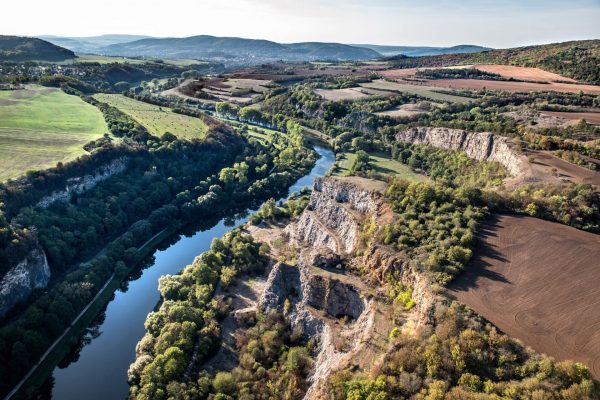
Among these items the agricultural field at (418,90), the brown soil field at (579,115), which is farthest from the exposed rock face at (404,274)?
the agricultural field at (418,90)

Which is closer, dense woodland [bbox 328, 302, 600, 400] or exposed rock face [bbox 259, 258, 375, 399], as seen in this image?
dense woodland [bbox 328, 302, 600, 400]

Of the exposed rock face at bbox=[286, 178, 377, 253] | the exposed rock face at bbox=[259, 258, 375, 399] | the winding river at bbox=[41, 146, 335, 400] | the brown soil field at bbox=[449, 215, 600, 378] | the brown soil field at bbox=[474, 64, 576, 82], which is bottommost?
the winding river at bbox=[41, 146, 335, 400]

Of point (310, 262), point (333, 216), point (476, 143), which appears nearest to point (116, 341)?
point (310, 262)

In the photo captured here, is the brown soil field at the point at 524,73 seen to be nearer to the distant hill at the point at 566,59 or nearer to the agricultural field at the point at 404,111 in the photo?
the distant hill at the point at 566,59

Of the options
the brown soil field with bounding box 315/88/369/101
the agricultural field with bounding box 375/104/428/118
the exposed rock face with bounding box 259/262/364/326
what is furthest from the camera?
the brown soil field with bounding box 315/88/369/101

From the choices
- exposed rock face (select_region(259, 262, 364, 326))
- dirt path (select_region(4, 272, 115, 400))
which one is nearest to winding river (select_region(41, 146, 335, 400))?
dirt path (select_region(4, 272, 115, 400))

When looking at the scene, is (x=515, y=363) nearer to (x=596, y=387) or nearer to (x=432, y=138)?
(x=596, y=387)

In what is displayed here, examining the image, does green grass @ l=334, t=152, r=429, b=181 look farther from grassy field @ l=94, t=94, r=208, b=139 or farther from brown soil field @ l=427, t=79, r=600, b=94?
brown soil field @ l=427, t=79, r=600, b=94
